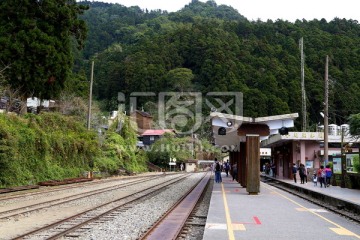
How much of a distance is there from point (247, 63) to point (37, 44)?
58.4m

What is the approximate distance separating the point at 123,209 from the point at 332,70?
56399 millimetres

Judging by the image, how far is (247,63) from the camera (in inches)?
3282

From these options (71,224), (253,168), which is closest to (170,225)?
(71,224)

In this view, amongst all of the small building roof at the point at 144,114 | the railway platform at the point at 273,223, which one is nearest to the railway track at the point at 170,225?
the railway platform at the point at 273,223

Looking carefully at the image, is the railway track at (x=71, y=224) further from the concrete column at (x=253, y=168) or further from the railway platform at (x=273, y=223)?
the concrete column at (x=253, y=168)

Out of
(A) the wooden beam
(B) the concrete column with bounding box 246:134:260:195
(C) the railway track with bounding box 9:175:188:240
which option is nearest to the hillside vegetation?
(C) the railway track with bounding box 9:175:188:240

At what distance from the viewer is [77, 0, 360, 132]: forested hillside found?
6606 centimetres

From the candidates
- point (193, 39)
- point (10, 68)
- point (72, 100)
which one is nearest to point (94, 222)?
point (10, 68)

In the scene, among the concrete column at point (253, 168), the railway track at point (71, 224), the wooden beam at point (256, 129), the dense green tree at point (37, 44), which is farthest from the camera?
the dense green tree at point (37, 44)

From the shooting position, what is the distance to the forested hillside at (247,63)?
66062mm

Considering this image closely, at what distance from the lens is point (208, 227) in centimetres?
966

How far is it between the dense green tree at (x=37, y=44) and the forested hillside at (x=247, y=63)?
120 feet

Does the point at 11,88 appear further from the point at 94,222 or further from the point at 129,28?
the point at 129,28

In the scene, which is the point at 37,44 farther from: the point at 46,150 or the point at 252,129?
the point at 252,129
